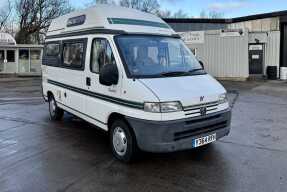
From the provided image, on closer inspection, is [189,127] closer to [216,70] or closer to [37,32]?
[216,70]

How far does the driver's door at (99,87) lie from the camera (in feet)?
20.0

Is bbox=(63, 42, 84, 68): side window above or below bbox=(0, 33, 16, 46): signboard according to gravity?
below

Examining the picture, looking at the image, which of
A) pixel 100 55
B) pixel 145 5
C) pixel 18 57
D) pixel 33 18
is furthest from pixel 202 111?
pixel 145 5

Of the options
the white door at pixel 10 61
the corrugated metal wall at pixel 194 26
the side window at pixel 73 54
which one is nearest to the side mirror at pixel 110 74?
the side window at pixel 73 54

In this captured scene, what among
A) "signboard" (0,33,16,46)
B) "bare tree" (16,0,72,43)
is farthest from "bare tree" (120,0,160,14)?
"signboard" (0,33,16,46)

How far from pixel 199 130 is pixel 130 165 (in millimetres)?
1265

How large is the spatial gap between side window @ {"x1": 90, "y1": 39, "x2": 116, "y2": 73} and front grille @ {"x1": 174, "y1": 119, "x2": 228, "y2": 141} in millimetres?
1679

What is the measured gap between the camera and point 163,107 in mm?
5242

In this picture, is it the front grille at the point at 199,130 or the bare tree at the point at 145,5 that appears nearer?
the front grille at the point at 199,130

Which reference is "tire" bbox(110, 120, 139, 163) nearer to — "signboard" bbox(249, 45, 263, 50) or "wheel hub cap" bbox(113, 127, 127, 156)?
"wheel hub cap" bbox(113, 127, 127, 156)

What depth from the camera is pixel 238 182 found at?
16.5 feet

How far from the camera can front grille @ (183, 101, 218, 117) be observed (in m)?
5.42

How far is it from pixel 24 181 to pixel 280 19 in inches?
964

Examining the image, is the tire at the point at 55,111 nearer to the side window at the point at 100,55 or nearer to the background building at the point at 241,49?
the side window at the point at 100,55
